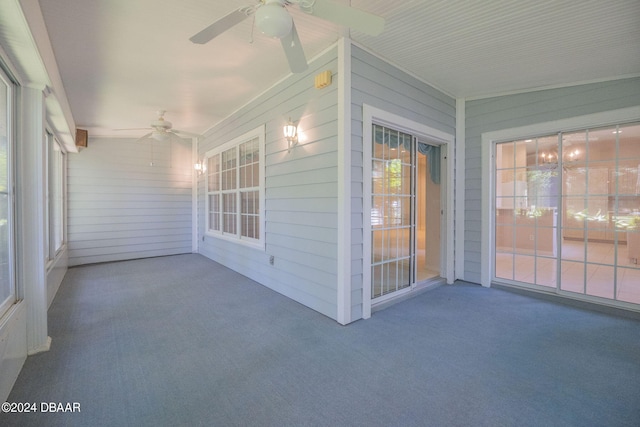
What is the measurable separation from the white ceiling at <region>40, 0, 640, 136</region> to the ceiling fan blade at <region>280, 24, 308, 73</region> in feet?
1.57

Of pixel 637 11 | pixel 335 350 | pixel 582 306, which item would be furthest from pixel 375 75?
pixel 582 306

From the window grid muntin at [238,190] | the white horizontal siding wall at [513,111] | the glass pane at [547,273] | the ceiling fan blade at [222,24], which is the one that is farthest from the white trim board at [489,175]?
the ceiling fan blade at [222,24]

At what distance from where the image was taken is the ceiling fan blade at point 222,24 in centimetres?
167

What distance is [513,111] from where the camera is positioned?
3799 mm

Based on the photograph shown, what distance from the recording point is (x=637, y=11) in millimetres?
2207

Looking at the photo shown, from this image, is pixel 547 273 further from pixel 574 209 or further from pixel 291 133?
pixel 291 133

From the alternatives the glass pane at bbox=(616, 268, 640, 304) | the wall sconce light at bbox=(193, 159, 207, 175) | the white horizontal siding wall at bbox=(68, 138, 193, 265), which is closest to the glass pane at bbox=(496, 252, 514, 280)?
the glass pane at bbox=(616, 268, 640, 304)

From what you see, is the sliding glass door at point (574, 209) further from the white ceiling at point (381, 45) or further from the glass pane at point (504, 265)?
the white ceiling at point (381, 45)

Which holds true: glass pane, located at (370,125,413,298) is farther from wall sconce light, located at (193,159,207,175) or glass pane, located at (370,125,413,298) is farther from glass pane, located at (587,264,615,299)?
wall sconce light, located at (193,159,207,175)

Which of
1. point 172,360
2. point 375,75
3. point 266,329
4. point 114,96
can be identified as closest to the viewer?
point 172,360

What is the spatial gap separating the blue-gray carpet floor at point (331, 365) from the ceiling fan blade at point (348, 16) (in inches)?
95.2

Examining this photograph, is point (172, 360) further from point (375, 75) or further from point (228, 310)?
point (375, 75)

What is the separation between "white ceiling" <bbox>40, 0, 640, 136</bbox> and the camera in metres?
2.30

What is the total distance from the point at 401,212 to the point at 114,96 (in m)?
4.57
